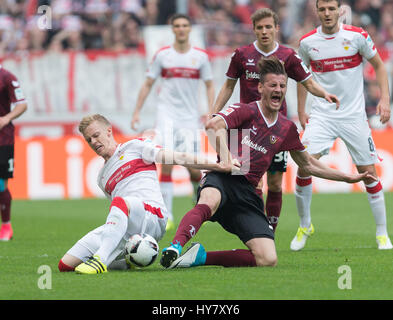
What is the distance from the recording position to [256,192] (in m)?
7.44

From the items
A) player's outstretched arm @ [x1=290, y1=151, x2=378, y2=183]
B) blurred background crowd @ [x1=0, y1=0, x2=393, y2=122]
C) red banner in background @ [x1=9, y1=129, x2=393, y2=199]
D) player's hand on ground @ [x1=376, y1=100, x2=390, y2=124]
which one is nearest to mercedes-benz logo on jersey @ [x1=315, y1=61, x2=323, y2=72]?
player's hand on ground @ [x1=376, y1=100, x2=390, y2=124]

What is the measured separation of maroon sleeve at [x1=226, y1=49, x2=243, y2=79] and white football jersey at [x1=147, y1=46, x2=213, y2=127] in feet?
11.2

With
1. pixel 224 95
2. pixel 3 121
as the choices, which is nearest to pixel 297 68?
pixel 224 95

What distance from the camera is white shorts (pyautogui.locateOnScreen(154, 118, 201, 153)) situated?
39.0 feet

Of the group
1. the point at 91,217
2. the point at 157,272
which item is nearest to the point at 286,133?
the point at 157,272

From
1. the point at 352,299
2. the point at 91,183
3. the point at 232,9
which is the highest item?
the point at 232,9

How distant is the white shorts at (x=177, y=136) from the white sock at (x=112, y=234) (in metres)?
5.29

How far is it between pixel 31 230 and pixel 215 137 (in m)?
4.90

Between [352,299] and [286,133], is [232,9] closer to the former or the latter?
[286,133]

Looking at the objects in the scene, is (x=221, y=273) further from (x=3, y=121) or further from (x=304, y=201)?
(x=3, y=121)

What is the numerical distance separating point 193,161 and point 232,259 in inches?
39.4

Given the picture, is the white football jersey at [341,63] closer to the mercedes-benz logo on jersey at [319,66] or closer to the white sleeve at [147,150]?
the mercedes-benz logo on jersey at [319,66]

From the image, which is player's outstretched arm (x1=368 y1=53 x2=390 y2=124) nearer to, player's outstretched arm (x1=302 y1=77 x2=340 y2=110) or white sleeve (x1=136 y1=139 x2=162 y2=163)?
player's outstretched arm (x1=302 y1=77 x2=340 y2=110)
